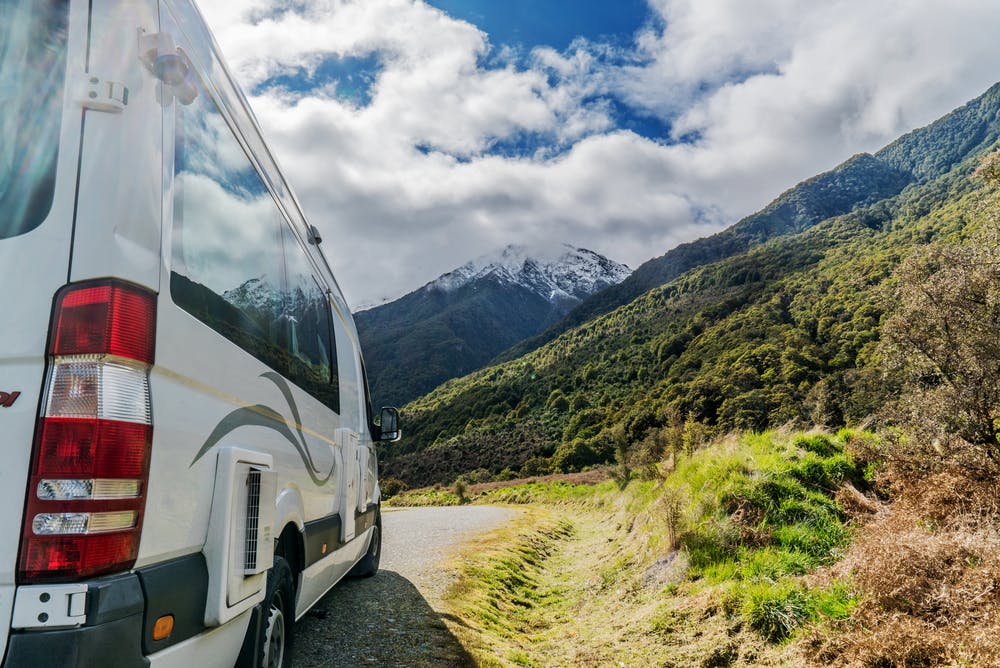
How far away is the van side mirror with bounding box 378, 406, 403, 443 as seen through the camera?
23.5 feet

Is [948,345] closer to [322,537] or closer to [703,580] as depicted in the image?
[703,580]

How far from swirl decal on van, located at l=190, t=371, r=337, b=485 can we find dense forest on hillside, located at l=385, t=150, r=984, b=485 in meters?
19.3

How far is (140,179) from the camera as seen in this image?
6.72 feet

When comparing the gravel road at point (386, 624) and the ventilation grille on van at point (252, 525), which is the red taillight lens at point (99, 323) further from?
the gravel road at point (386, 624)

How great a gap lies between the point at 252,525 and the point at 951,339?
24.4 ft

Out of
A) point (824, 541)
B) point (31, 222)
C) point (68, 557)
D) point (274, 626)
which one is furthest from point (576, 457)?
point (31, 222)

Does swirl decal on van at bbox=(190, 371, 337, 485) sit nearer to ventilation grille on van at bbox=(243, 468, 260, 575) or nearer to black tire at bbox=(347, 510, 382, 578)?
ventilation grille on van at bbox=(243, 468, 260, 575)

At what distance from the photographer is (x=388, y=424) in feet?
23.5

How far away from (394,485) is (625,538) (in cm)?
4131

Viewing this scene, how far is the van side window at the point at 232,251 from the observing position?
2.38 metres

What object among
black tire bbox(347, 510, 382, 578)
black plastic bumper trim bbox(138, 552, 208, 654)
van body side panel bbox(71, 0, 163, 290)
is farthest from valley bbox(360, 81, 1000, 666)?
van body side panel bbox(71, 0, 163, 290)

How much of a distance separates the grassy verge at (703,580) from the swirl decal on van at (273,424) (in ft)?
8.16

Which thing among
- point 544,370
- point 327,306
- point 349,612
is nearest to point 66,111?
point 327,306

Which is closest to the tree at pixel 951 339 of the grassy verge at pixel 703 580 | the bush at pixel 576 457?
the grassy verge at pixel 703 580
